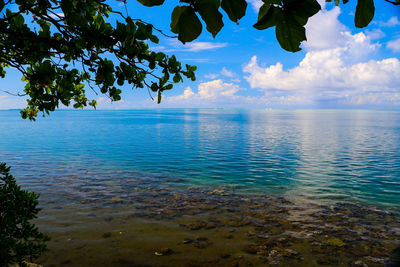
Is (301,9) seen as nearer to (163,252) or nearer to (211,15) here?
(211,15)

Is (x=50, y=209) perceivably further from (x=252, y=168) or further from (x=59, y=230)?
(x=252, y=168)

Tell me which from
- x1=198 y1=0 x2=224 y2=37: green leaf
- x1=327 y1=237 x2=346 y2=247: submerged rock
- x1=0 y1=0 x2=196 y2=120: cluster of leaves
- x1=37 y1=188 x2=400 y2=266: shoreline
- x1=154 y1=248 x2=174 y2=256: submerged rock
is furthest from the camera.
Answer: x1=327 y1=237 x2=346 y2=247: submerged rock

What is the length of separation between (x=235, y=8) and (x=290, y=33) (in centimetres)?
31

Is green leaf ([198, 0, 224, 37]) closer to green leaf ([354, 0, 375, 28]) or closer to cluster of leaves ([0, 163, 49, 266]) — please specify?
green leaf ([354, 0, 375, 28])

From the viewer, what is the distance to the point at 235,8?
1287 millimetres

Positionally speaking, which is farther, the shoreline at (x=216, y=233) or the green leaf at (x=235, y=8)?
the shoreline at (x=216, y=233)

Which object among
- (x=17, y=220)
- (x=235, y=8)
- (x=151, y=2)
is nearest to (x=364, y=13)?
(x=235, y=8)

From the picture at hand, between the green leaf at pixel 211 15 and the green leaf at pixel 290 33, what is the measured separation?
29 cm

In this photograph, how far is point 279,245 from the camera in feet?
33.6

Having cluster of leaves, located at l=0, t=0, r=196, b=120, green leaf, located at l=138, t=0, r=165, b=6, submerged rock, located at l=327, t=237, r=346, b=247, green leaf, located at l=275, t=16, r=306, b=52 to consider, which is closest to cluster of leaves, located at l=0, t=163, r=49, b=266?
cluster of leaves, located at l=0, t=0, r=196, b=120

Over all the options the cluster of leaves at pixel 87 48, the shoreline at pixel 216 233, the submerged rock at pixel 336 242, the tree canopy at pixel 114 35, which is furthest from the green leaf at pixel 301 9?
the submerged rock at pixel 336 242

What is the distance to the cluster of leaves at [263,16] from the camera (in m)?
1.19

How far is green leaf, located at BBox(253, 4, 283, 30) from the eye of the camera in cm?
118

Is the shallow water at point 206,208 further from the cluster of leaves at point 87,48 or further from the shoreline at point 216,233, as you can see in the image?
the cluster of leaves at point 87,48
